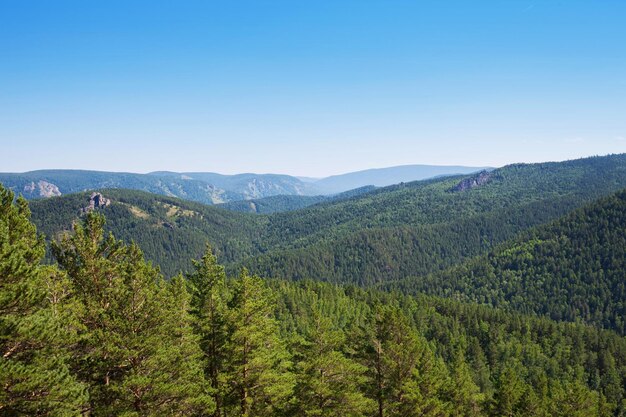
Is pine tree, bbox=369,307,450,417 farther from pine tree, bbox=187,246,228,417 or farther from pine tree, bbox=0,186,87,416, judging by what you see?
pine tree, bbox=0,186,87,416

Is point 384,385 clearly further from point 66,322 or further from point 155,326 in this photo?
point 66,322

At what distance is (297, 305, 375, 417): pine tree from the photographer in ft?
88.1

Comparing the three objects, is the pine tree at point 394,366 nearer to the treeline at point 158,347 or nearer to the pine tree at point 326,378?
the treeline at point 158,347

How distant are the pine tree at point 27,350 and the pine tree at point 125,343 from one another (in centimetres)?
330

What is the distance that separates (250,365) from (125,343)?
7569 mm

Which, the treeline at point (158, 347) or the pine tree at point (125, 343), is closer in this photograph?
the treeline at point (158, 347)

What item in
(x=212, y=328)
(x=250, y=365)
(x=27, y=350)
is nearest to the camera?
(x=27, y=350)

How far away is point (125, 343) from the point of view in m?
22.0

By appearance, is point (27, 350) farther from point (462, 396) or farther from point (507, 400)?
point (507, 400)

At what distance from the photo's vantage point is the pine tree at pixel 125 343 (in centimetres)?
2167

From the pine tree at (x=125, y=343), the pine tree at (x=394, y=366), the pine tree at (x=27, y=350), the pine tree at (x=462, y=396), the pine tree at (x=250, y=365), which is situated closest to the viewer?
the pine tree at (x=27, y=350)

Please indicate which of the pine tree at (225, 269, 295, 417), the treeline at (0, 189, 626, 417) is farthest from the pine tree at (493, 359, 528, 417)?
the pine tree at (225, 269, 295, 417)

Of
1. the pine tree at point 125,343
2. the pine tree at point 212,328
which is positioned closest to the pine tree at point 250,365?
the pine tree at point 212,328

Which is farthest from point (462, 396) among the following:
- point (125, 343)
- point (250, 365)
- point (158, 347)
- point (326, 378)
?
point (125, 343)
